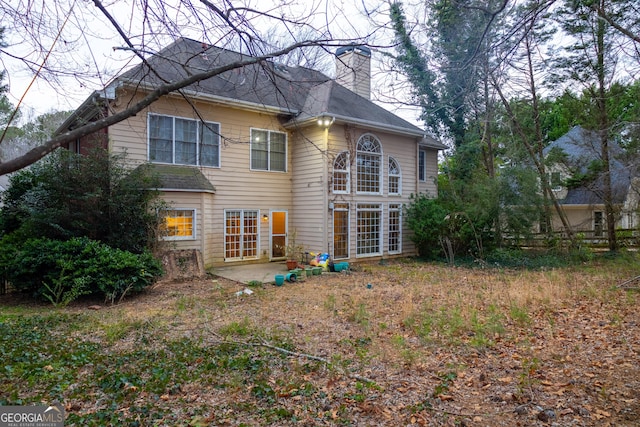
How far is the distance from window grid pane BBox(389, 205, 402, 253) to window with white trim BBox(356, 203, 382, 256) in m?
0.71

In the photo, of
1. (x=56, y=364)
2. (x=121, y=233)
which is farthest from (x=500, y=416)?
(x=121, y=233)

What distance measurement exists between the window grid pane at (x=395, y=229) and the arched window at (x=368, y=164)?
1.23 meters

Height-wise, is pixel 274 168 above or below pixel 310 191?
above

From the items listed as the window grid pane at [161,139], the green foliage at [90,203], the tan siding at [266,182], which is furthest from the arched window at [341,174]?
the green foliage at [90,203]

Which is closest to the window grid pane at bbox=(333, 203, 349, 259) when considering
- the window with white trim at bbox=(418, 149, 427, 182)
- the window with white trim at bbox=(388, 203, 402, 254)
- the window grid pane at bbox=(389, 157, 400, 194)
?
the window with white trim at bbox=(388, 203, 402, 254)

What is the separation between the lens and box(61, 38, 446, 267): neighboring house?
10.7m

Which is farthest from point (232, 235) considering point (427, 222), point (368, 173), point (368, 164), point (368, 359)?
point (368, 359)

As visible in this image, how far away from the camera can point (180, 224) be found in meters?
10.6

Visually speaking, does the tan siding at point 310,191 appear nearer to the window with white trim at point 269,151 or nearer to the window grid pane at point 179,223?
the window with white trim at point 269,151

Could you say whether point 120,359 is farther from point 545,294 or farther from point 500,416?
point 545,294

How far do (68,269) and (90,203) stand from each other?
184 centimetres

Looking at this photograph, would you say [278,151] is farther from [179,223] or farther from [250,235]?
[179,223]

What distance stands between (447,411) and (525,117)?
1443cm

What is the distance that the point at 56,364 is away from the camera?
4.04m
